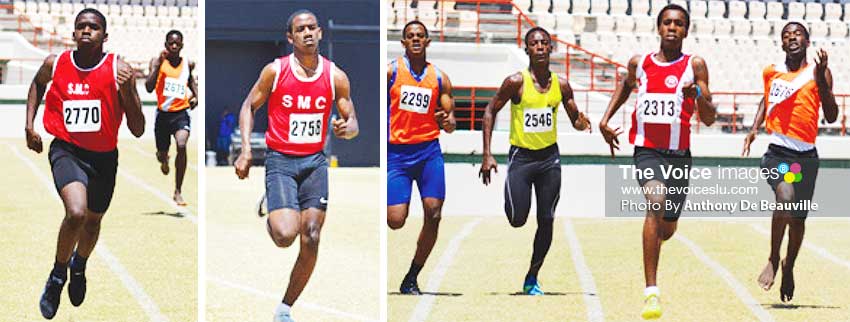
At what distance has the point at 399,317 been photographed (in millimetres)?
8844

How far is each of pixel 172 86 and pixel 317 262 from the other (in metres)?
4.16

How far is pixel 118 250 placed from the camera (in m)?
11.1

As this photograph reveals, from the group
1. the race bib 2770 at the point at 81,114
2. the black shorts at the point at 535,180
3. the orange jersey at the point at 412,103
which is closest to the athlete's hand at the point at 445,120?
the orange jersey at the point at 412,103

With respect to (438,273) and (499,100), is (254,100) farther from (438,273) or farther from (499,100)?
(438,273)

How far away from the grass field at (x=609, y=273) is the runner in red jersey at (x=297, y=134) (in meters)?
1.19

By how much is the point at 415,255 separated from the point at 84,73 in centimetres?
239

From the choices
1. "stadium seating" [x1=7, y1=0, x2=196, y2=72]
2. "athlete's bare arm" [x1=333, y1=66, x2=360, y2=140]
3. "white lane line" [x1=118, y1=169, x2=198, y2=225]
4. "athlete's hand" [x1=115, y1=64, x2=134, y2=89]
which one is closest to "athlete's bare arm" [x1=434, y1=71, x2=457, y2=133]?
"athlete's bare arm" [x1=333, y1=66, x2=360, y2=140]

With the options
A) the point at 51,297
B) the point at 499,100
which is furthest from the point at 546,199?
the point at 51,297

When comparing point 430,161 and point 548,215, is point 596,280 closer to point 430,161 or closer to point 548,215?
point 548,215

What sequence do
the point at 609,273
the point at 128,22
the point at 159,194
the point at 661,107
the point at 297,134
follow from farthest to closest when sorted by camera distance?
the point at 128,22, the point at 159,194, the point at 609,273, the point at 661,107, the point at 297,134

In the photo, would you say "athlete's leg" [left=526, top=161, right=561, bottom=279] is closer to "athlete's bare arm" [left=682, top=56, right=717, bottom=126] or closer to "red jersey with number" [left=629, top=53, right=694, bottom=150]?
"red jersey with number" [left=629, top=53, right=694, bottom=150]

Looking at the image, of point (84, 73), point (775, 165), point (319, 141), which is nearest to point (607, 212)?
point (775, 165)

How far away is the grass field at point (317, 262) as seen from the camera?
8391 millimetres

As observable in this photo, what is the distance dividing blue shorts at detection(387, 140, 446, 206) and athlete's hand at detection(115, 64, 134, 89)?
1.90 meters
